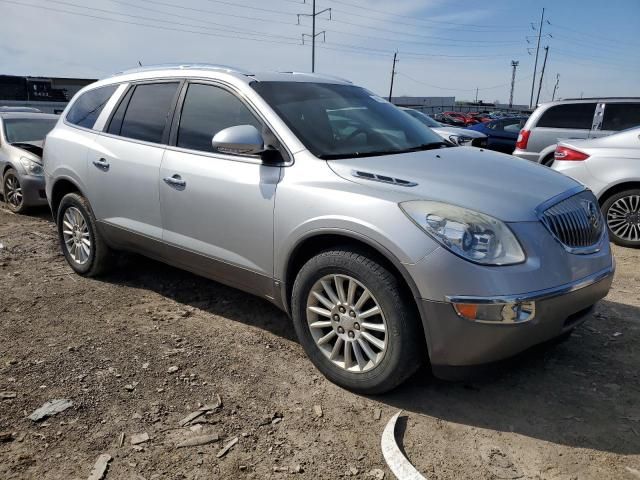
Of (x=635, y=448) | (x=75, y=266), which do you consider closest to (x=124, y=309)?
(x=75, y=266)

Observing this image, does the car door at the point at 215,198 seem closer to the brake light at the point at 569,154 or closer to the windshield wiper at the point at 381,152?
the windshield wiper at the point at 381,152

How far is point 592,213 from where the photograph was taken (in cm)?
315

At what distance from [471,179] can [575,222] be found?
1.96ft

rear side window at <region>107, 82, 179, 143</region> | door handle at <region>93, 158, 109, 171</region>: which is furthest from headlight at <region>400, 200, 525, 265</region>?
door handle at <region>93, 158, 109, 171</region>

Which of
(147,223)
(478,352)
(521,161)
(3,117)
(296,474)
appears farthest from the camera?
(3,117)

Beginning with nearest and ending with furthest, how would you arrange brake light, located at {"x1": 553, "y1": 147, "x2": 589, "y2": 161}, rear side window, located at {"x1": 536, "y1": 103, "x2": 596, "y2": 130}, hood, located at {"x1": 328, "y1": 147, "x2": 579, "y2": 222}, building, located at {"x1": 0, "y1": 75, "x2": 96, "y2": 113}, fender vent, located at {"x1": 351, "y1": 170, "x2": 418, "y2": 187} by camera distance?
hood, located at {"x1": 328, "y1": 147, "x2": 579, "y2": 222} < fender vent, located at {"x1": 351, "y1": 170, "x2": 418, "y2": 187} < brake light, located at {"x1": 553, "y1": 147, "x2": 589, "y2": 161} < rear side window, located at {"x1": 536, "y1": 103, "x2": 596, "y2": 130} < building, located at {"x1": 0, "y1": 75, "x2": 96, "y2": 113}

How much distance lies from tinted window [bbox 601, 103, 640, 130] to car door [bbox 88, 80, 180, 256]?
6.81 metres

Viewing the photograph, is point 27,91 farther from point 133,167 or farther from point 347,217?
point 347,217

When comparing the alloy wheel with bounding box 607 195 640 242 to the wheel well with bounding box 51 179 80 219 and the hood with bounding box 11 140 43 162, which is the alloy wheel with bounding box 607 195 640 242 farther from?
the hood with bounding box 11 140 43 162

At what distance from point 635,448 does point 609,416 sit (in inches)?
10.4

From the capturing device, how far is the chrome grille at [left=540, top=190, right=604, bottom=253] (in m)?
2.76

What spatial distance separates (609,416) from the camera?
9.11ft

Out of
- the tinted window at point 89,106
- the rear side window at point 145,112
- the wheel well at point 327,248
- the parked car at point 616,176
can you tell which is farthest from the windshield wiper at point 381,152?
the parked car at point 616,176

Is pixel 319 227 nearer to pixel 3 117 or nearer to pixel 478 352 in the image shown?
pixel 478 352
